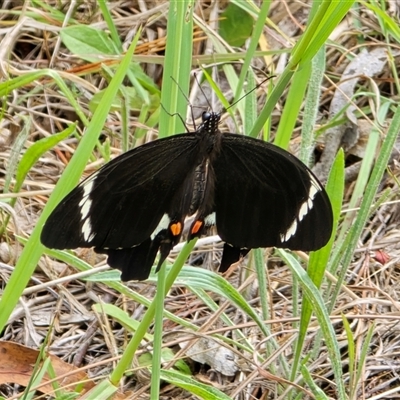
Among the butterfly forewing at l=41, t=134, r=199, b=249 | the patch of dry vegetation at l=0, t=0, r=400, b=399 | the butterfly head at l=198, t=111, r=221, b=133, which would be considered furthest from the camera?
the patch of dry vegetation at l=0, t=0, r=400, b=399

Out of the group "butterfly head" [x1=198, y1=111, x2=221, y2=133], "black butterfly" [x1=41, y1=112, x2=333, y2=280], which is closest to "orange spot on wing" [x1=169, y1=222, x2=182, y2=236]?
"black butterfly" [x1=41, y1=112, x2=333, y2=280]

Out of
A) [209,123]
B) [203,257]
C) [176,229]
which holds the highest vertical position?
[209,123]

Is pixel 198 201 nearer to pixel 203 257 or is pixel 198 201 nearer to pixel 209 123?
pixel 209 123

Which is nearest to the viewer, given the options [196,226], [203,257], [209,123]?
[196,226]

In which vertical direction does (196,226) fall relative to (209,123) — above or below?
below

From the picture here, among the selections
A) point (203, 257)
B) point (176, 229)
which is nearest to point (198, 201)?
point (176, 229)

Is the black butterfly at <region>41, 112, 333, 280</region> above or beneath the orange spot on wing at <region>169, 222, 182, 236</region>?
A: above

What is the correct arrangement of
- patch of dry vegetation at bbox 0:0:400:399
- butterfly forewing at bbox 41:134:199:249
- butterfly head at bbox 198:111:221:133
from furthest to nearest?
patch of dry vegetation at bbox 0:0:400:399
butterfly head at bbox 198:111:221:133
butterfly forewing at bbox 41:134:199:249

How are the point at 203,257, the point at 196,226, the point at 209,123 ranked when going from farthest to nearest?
the point at 203,257 → the point at 209,123 → the point at 196,226

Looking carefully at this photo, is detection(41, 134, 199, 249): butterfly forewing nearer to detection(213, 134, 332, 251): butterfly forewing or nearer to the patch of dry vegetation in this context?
detection(213, 134, 332, 251): butterfly forewing

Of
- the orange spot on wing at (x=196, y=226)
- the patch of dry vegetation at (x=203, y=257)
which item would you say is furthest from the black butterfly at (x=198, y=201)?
the patch of dry vegetation at (x=203, y=257)
